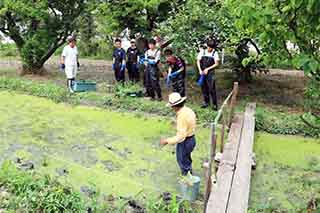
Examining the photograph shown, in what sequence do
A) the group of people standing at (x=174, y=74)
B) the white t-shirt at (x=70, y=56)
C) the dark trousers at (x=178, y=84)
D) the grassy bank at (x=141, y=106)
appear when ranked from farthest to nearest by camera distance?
the white t-shirt at (x=70, y=56)
the dark trousers at (x=178, y=84)
the grassy bank at (x=141, y=106)
the group of people standing at (x=174, y=74)

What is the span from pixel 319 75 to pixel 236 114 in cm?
466

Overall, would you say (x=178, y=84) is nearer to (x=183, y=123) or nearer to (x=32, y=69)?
(x=183, y=123)

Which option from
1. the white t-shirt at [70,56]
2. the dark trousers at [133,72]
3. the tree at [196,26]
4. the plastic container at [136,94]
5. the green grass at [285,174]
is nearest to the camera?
the green grass at [285,174]

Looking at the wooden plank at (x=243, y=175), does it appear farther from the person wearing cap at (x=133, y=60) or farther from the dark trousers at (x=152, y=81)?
the person wearing cap at (x=133, y=60)

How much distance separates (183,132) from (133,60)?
5513 millimetres

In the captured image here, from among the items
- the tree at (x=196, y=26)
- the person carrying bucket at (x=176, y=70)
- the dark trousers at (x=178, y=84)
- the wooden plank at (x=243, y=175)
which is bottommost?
the wooden plank at (x=243, y=175)

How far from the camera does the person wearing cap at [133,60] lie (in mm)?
10227

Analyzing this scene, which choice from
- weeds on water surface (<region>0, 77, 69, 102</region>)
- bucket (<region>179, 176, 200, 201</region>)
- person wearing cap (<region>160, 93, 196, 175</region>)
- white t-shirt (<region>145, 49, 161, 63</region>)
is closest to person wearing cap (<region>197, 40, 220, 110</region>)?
white t-shirt (<region>145, 49, 161, 63</region>)

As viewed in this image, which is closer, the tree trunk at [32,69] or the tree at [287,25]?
the tree at [287,25]

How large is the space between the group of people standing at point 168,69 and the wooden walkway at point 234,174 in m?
1.40

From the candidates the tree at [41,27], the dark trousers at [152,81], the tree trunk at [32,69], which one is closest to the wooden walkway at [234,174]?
the dark trousers at [152,81]

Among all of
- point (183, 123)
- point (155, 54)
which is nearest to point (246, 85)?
point (155, 54)

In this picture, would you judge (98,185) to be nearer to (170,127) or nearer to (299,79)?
(170,127)

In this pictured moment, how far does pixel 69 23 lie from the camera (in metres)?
11.1
